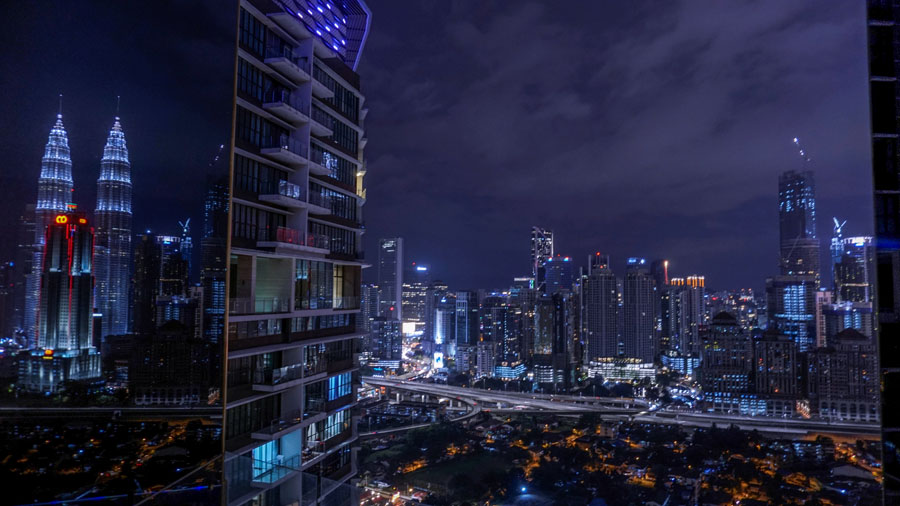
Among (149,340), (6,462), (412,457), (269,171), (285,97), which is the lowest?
(412,457)

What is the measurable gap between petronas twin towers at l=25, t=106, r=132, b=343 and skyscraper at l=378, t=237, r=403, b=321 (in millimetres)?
34413

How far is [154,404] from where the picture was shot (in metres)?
7.09

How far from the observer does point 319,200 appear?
19.7ft

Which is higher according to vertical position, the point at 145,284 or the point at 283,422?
the point at 145,284

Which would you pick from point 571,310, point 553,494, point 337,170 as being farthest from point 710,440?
point 571,310

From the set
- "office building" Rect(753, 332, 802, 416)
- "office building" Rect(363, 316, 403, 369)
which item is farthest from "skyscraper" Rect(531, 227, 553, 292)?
"office building" Rect(753, 332, 802, 416)

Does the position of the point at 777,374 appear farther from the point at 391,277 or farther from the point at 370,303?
the point at 391,277

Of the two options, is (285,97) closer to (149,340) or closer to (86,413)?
(149,340)

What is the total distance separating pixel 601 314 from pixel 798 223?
14.5m

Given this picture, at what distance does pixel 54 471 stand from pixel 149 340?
6.79 feet

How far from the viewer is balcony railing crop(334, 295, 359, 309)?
6620 mm

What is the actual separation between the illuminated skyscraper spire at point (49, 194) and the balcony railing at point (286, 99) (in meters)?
2.09

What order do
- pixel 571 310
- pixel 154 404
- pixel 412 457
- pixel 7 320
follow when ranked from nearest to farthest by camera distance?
pixel 7 320 < pixel 154 404 < pixel 412 457 < pixel 571 310

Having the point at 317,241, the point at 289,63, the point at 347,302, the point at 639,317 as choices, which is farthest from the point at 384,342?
the point at 289,63
